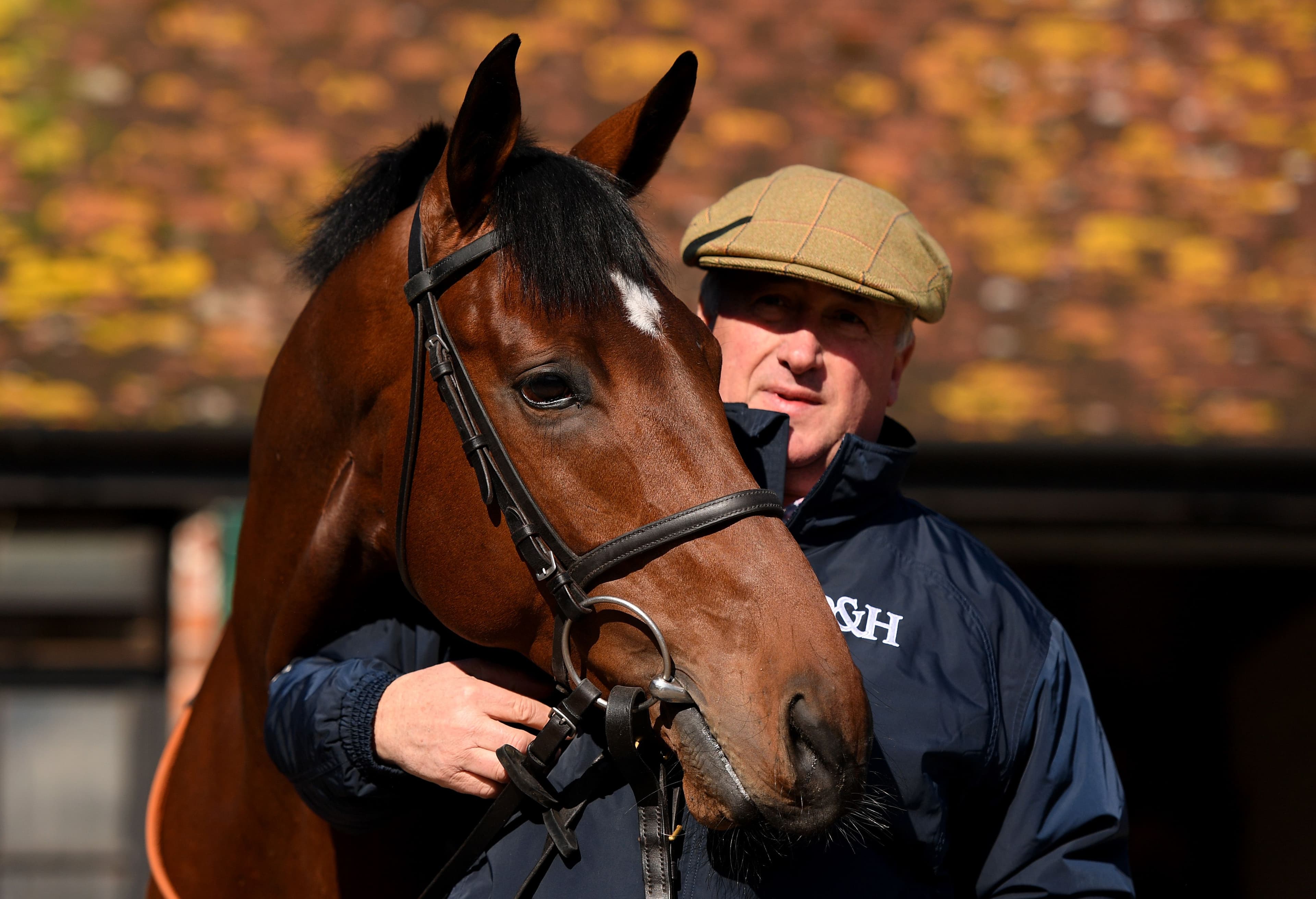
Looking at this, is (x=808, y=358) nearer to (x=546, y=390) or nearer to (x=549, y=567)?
(x=546, y=390)

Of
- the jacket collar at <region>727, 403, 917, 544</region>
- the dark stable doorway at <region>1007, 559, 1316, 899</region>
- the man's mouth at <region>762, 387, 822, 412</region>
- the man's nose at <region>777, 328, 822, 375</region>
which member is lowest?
the dark stable doorway at <region>1007, 559, 1316, 899</region>

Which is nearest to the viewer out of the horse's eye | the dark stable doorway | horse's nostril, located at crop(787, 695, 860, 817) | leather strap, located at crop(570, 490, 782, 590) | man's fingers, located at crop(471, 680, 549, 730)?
horse's nostril, located at crop(787, 695, 860, 817)

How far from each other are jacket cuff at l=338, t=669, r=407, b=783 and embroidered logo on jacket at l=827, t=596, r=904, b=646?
→ 2.46 feet

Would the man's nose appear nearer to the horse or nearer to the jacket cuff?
the horse

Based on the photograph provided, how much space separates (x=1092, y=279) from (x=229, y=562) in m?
4.34

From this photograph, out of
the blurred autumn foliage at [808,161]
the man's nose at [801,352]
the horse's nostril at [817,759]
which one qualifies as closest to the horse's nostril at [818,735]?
the horse's nostril at [817,759]

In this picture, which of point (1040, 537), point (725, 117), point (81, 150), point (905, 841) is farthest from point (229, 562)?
point (905, 841)

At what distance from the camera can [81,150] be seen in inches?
219

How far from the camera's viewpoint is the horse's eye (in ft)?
5.47

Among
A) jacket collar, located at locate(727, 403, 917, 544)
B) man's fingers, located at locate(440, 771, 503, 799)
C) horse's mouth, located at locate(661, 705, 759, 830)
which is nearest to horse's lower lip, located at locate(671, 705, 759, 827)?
horse's mouth, located at locate(661, 705, 759, 830)

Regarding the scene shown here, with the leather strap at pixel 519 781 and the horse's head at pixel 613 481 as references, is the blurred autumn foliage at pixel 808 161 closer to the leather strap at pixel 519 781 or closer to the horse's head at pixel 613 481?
the horse's head at pixel 613 481

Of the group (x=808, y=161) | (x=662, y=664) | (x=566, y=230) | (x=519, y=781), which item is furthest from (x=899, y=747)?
(x=808, y=161)

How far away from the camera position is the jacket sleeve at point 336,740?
1.80 meters

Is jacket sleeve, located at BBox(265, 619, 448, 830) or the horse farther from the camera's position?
jacket sleeve, located at BBox(265, 619, 448, 830)
